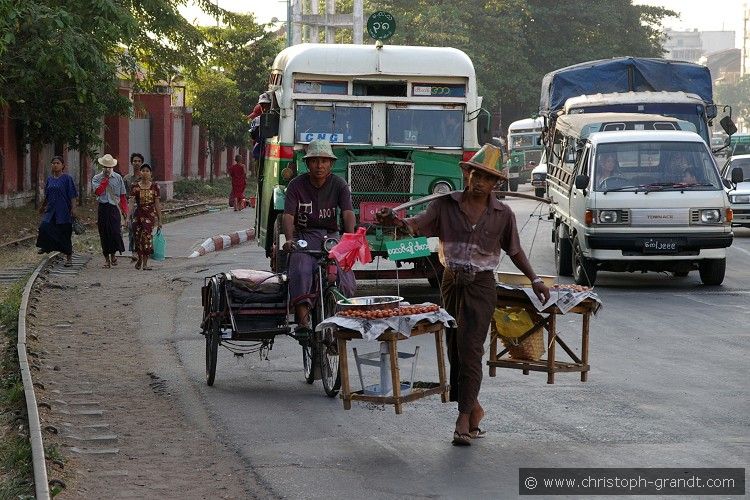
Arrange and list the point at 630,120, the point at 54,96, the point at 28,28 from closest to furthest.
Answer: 1. the point at 28,28
2. the point at 630,120
3. the point at 54,96

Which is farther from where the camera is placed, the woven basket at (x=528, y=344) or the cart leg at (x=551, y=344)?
the woven basket at (x=528, y=344)

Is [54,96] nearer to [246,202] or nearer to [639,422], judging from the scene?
[246,202]

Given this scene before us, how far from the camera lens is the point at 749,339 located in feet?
42.5

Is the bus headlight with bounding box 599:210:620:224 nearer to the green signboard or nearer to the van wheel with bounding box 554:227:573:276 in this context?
the van wheel with bounding box 554:227:573:276

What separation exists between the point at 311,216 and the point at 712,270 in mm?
8981

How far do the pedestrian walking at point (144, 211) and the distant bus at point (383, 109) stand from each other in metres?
4.06

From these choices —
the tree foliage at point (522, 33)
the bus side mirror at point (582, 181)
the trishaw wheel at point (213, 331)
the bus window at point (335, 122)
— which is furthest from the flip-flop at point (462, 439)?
the tree foliage at point (522, 33)

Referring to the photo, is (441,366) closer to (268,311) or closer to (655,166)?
(268,311)

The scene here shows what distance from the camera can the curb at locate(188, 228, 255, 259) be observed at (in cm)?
2414

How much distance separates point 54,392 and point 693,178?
1013cm

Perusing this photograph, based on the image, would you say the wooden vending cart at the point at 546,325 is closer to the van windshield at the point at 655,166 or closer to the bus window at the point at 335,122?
the bus window at the point at 335,122

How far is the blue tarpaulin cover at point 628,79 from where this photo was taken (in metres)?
Result: 26.6

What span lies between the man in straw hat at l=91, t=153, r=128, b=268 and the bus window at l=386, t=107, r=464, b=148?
18.5 feet

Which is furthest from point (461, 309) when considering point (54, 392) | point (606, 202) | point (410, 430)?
point (606, 202)
